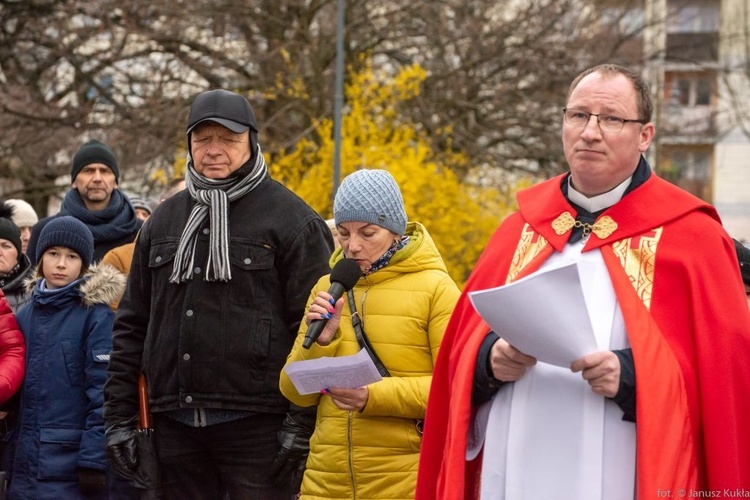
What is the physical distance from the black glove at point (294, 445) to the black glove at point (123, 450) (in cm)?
59

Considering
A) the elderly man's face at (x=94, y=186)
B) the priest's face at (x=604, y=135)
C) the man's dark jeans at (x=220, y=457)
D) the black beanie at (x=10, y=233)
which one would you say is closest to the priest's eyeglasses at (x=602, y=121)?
the priest's face at (x=604, y=135)

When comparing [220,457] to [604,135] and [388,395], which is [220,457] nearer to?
[388,395]

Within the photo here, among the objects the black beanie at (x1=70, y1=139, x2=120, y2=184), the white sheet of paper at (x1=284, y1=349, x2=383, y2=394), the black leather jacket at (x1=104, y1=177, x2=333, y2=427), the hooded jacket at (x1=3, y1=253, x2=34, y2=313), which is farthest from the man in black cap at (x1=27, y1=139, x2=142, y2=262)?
the white sheet of paper at (x1=284, y1=349, x2=383, y2=394)

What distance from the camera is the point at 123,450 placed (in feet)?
17.7

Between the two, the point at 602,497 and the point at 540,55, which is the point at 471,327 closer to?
the point at 602,497

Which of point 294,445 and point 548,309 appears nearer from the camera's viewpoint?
point 548,309

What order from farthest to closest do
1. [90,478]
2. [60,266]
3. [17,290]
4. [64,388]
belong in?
[17,290] < [60,266] < [64,388] < [90,478]

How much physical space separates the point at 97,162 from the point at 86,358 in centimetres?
189

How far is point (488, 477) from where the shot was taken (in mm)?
3994

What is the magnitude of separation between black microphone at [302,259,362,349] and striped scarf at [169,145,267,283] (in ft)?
2.14

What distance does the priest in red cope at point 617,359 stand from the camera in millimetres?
3725

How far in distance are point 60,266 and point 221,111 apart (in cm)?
176

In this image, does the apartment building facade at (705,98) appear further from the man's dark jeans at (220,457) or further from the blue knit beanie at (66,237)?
the man's dark jeans at (220,457)

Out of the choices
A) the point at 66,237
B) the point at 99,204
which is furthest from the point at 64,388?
the point at 99,204
